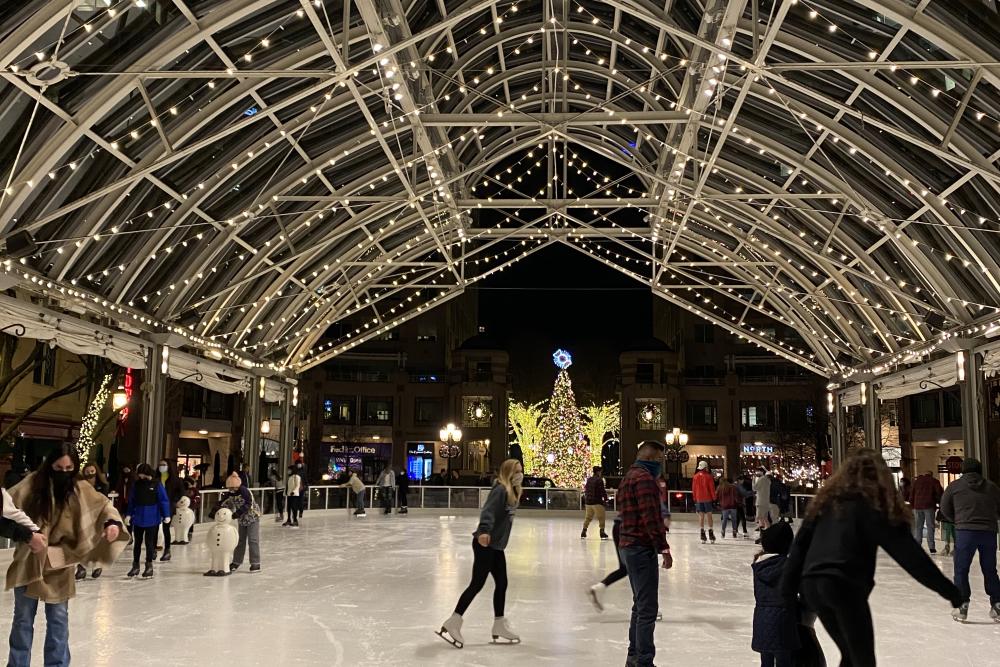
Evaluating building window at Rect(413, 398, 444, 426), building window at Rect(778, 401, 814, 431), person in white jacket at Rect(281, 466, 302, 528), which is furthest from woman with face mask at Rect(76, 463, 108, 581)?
building window at Rect(778, 401, 814, 431)

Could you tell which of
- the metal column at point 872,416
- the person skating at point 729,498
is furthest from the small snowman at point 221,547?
the metal column at point 872,416

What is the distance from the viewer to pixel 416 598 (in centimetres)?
927

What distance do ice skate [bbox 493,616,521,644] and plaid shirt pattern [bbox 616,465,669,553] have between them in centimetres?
148

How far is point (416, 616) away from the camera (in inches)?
321

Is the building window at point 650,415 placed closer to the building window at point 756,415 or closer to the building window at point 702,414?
the building window at point 702,414

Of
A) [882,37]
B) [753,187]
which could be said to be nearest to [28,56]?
[882,37]

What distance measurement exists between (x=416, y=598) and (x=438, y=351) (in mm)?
40557

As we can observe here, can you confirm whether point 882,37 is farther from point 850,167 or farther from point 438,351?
point 438,351

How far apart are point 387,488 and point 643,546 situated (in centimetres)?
2096

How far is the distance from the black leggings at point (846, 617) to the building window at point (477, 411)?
42.8 meters

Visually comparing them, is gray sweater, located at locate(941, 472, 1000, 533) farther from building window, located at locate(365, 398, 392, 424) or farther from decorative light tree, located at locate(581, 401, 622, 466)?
building window, located at locate(365, 398, 392, 424)

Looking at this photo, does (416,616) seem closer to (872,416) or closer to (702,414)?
(872,416)

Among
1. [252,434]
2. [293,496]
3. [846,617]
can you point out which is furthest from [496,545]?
[252,434]

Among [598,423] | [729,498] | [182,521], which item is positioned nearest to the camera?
[182,521]
